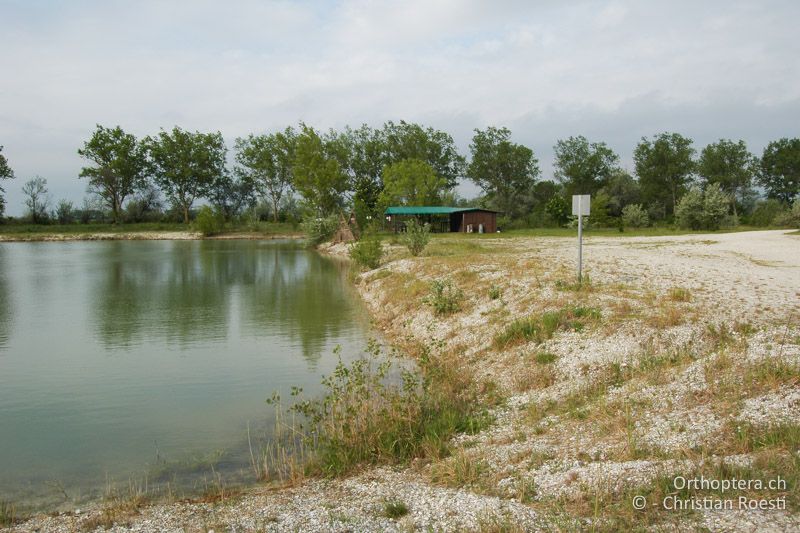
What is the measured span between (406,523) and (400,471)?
179cm

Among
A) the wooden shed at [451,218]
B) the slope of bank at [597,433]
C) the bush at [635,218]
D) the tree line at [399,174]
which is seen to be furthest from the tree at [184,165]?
the slope of bank at [597,433]

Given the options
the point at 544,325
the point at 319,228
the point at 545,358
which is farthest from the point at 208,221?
the point at 545,358

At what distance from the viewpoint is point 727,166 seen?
86.2 meters

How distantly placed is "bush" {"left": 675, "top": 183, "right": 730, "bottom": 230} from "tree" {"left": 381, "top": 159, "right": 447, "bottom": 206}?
35252 mm

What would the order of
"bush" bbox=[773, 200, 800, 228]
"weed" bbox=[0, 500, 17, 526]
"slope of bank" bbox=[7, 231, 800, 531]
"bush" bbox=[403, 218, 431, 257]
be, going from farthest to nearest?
1. "bush" bbox=[773, 200, 800, 228]
2. "bush" bbox=[403, 218, 431, 257]
3. "weed" bbox=[0, 500, 17, 526]
4. "slope of bank" bbox=[7, 231, 800, 531]

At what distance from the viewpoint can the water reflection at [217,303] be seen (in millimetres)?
17859

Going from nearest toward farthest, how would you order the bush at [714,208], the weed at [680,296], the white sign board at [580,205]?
the weed at [680,296] → the white sign board at [580,205] → the bush at [714,208]

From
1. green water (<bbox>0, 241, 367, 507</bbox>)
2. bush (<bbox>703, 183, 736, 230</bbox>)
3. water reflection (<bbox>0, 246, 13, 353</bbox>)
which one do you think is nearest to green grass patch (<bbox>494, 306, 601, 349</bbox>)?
green water (<bbox>0, 241, 367, 507</bbox>)

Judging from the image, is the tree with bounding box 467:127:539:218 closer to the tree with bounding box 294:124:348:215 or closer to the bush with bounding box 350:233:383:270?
the tree with bounding box 294:124:348:215

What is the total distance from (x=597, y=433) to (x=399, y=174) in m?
75.2

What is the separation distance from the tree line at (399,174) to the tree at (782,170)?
0.17m

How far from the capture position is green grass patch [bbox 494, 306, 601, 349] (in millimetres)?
12286

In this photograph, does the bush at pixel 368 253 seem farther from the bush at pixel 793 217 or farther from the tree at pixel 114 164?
the tree at pixel 114 164

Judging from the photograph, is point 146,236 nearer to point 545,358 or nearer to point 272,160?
point 272,160
